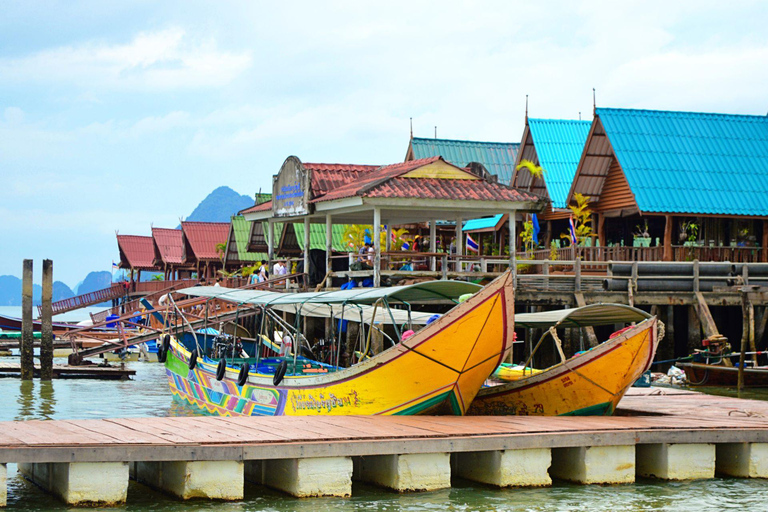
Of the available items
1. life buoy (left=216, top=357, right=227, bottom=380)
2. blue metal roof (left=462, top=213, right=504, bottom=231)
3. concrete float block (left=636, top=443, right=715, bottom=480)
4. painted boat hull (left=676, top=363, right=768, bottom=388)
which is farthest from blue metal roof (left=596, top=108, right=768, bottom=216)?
concrete float block (left=636, top=443, right=715, bottom=480)

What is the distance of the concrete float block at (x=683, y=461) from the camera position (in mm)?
11680

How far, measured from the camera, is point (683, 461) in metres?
11.7

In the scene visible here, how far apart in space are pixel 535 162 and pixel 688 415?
21329 mm

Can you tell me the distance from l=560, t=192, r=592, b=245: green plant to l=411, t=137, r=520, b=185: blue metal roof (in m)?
6.45

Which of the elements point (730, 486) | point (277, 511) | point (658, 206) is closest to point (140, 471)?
point (277, 511)

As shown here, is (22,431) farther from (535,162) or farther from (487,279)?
(535,162)

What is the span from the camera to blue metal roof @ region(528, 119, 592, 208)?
32.3 meters

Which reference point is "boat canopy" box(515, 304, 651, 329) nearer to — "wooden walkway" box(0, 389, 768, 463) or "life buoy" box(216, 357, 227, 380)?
"wooden walkway" box(0, 389, 768, 463)

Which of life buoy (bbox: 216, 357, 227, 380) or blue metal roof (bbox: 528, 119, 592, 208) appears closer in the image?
life buoy (bbox: 216, 357, 227, 380)

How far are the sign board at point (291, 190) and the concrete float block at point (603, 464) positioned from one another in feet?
47.1

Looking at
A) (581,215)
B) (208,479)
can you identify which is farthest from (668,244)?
(208,479)

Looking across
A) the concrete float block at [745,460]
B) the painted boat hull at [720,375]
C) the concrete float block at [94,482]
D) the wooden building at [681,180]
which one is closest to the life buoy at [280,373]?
the concrete float block at [94,482]

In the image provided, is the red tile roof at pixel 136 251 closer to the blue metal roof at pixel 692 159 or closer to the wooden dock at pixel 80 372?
the wooden dock at pixel 80 372

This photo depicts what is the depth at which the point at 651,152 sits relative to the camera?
1160 inches
